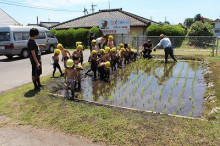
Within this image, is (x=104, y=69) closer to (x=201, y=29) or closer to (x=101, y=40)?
(x=101, y=40)

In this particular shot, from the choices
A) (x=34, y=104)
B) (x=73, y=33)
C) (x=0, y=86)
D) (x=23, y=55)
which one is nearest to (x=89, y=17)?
(x=73, y=33)

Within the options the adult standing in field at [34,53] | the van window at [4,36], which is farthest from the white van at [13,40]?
the adult standing in field at [34,53]

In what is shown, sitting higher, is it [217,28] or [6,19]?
[217,28]

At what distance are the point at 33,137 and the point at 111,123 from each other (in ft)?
4.77

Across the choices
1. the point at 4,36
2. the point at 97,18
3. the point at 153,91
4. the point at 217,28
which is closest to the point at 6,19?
the point at 97,18

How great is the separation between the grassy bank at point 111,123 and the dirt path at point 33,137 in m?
0.14

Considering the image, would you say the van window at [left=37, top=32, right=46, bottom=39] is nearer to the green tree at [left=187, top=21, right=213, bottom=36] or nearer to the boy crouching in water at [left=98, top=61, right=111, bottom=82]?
the boy crouching in water at [left=98, top=61, right=111, bottom=82]

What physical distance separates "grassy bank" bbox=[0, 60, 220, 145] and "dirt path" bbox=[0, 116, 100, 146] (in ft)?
0.47

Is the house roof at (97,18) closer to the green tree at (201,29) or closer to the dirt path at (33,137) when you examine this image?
the green tree at (201,29)

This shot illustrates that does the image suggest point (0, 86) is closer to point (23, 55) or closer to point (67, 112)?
point (67, 112)

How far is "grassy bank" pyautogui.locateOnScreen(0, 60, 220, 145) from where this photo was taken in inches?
124

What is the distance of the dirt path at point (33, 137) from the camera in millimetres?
3203

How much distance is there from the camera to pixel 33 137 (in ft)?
11.2

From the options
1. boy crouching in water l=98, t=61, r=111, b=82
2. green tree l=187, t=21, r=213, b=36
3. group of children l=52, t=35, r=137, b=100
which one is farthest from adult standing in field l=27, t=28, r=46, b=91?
green tree l=187, t=21, r=213, b=36
